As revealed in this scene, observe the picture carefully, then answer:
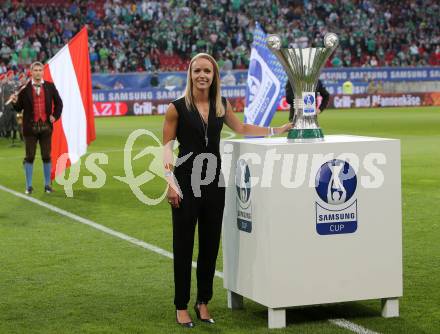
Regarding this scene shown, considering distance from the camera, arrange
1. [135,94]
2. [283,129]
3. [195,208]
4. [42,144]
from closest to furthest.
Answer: [195,208] < [283,129] < [42,144] < [135,94]

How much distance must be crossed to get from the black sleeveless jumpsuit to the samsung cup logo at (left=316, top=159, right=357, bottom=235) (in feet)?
2.33

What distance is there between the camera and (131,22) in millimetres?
47281

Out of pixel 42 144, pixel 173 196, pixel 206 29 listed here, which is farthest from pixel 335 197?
pixel 206 29

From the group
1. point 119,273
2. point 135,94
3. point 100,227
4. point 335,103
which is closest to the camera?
point 119,273

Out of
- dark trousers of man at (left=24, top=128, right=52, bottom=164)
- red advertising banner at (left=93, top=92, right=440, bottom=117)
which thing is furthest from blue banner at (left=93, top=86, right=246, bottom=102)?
dark trousers of man at (left=24, top=128, right=52, bottom=164)

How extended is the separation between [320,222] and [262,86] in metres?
10.9

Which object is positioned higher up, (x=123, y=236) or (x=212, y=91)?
(x=212, y=91)

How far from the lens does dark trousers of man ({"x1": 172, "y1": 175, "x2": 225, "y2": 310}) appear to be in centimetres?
675

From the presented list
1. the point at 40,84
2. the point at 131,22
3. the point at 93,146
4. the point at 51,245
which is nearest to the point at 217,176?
the point at 51,245

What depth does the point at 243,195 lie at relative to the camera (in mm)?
6848

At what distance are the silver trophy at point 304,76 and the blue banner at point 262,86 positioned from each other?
33.2 feet

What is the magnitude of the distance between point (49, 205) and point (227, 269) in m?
6.79

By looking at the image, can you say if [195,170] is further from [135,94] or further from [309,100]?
[135,94]

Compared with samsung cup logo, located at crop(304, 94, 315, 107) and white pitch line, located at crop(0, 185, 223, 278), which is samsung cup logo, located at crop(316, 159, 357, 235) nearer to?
samsung cup logo, located at crop(304, 94, 315, 107)
